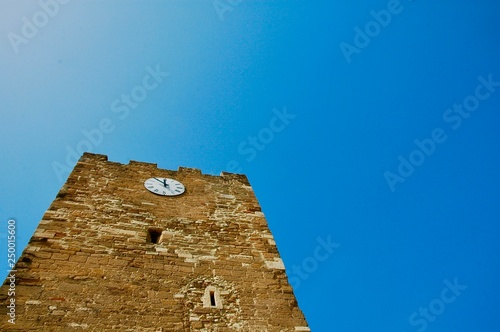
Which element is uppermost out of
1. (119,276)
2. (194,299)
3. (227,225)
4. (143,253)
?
(227,225)

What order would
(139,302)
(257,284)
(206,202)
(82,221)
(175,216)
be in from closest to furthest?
(139,302)
(257,284)
(82,221)
(175,216)
(206,202)

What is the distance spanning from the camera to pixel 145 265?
6.21 m

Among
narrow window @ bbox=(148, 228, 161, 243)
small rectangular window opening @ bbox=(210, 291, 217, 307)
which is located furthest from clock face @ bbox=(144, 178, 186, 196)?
small rectangular window opening @ bbox=(210, 291, 217, 307)

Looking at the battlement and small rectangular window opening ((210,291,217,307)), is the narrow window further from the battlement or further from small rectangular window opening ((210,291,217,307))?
the battlement

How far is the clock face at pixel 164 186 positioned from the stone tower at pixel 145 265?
0.06 meters

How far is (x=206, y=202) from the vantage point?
26.7 feet

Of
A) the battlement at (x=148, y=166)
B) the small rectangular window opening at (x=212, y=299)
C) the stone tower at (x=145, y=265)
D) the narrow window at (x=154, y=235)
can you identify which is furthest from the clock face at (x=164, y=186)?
the small rectangular window opening at (x=212, y=299)

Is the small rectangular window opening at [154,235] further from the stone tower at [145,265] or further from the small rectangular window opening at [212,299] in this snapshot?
the small rectangular window opening at [212,299]

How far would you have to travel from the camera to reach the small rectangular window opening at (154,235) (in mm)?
6958

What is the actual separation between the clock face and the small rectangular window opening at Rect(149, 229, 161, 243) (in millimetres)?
1185

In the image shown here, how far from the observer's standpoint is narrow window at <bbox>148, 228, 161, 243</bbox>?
6949 mm

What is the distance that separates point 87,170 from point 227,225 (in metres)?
3.12

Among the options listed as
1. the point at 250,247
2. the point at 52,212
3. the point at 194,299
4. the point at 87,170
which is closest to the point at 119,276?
the point at 194,299

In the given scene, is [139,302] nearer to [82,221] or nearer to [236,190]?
[82,221]
